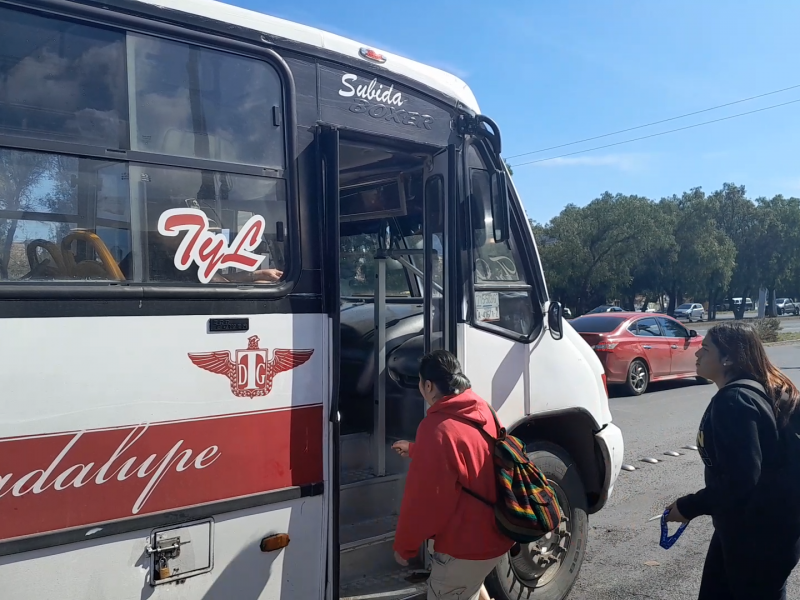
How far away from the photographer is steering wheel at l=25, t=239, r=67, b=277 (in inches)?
101

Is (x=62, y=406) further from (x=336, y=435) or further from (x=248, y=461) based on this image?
(x=336, y=435)

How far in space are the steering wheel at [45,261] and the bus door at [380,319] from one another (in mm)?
1141

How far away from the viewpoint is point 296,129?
3.25 m

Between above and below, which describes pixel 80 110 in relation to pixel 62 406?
above

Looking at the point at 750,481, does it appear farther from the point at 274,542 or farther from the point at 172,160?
the point at 172,160

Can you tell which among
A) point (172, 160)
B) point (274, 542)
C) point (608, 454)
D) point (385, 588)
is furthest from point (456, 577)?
point (172, 160)

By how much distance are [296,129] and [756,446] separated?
245cm

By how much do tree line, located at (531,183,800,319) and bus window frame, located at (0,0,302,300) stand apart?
101ft

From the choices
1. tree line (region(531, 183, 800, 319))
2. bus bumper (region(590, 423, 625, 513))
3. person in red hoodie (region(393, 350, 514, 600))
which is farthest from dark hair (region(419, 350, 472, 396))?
tree line (region(531, 183, 800, 319))

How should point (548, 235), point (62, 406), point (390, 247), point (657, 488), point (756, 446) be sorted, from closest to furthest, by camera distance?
1. point (62, 406)
2. point (756, 446)
3. point (390, 247)
4. point (657, 488)
5. point (548, 235)

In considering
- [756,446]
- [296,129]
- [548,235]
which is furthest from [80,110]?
[548,235]

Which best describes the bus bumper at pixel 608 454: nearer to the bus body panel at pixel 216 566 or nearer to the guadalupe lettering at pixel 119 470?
the bus body panel at pixel 216 566

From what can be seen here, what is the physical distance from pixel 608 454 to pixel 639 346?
33.0 ft

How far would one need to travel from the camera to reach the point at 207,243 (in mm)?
2969
